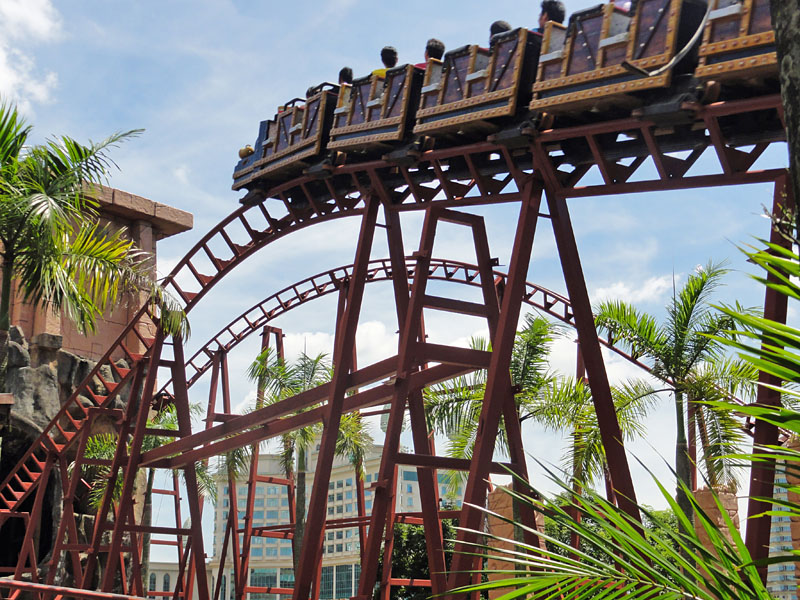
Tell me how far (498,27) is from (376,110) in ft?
5.93

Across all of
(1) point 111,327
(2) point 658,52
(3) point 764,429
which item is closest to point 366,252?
(2) point 658,52

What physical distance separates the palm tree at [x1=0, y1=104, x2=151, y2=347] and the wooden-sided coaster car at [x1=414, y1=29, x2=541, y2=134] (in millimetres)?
3028

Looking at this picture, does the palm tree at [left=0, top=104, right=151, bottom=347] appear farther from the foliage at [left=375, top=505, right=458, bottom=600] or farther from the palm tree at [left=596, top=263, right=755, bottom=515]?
the foliage at [left=375, top=505, right=458, bottom=600]

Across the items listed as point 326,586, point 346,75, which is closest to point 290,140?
point 346,75

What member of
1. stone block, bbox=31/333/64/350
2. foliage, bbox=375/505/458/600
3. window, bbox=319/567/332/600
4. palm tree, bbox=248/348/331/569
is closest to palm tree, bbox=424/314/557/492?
palm tree, bbox=248/348/331/569

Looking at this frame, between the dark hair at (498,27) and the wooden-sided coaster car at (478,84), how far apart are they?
0.97ft

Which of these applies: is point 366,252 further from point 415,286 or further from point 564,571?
point 564,571

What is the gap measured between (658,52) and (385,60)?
4.26 metres

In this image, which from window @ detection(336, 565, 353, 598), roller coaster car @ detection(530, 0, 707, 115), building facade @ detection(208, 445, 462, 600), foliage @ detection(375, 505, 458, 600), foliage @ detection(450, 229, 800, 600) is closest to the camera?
foliage @ detection(450, 229, 800, 600)

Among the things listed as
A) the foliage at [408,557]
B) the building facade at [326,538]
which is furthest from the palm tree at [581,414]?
the building facade at [326,538]

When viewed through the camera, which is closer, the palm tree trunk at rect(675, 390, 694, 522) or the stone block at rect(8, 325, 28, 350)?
the palm tree trunk at rect(675, 390, 694, 522)

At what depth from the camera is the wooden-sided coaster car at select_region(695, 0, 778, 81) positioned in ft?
23.4

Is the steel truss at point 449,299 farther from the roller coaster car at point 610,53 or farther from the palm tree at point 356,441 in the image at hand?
the palm tree at point 356,441

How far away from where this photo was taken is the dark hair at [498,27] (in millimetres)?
9711
